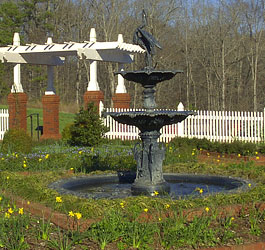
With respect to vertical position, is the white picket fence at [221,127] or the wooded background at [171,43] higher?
the wooded background at [171,43]

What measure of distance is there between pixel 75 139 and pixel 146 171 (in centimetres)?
765

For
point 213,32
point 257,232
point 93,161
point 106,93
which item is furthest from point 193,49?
point 257,232

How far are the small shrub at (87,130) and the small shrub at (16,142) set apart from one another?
2.26 m

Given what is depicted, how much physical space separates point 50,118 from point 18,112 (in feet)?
4.18

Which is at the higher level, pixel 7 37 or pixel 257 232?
pixel 7 37

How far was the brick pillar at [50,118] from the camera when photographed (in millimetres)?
18861

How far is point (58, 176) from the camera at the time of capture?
930 cm

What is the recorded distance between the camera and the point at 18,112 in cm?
1814

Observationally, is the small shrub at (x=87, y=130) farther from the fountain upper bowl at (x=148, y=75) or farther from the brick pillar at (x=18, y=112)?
the fountain upper bowl at (x=148, y=75)

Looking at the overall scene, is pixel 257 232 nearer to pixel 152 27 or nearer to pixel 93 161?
pixel 93 161

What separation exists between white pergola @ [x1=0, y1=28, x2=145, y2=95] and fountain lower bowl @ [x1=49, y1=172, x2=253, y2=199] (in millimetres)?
8418

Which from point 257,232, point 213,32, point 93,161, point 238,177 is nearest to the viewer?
point 257,232

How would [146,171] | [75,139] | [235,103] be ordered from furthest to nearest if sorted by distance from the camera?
[235,103] → [75,139] → [146,171]

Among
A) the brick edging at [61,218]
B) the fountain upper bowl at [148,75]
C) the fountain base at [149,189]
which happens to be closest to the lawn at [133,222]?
the brick edging at [61,218]
